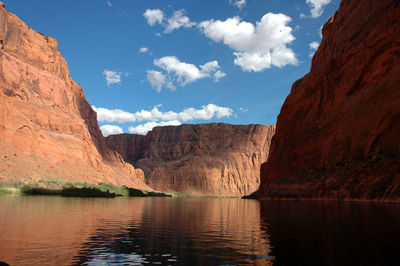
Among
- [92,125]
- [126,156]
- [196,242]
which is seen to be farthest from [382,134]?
[126,156]

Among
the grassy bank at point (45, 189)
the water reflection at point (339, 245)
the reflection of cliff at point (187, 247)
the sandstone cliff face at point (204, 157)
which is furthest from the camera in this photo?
the sandstone cliff face at point (204, 157)

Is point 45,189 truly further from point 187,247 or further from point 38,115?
point 187,247

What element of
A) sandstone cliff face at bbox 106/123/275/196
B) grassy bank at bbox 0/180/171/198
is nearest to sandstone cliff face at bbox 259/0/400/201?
grassy bank at bbox 0/180/171/198

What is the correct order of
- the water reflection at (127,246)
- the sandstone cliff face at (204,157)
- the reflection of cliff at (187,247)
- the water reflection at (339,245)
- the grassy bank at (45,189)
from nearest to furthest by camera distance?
the water reflection at (339,245), the water reflection at (127,246), the reflection of cliff at (187,247), the grassy bank at (45,189), the sandstone cliff face at (204,157)

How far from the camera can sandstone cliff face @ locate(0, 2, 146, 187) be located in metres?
55.0

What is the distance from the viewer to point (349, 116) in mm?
39438

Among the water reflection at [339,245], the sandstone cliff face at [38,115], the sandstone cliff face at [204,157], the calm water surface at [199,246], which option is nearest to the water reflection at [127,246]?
the calm water surface at [199,246]

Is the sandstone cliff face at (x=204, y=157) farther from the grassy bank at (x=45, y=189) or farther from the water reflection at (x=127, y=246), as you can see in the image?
the water reflection at (x=127, y=246)

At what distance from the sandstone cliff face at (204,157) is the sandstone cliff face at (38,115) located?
45733 mm

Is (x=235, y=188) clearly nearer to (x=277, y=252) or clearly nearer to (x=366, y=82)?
(x=366, y=82)

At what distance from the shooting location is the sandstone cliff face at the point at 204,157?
432 feet

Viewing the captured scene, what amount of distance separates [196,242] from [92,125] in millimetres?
93482

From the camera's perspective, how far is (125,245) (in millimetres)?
9102

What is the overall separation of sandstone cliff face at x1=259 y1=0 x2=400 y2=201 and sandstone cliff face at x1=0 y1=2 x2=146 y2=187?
38894mm
